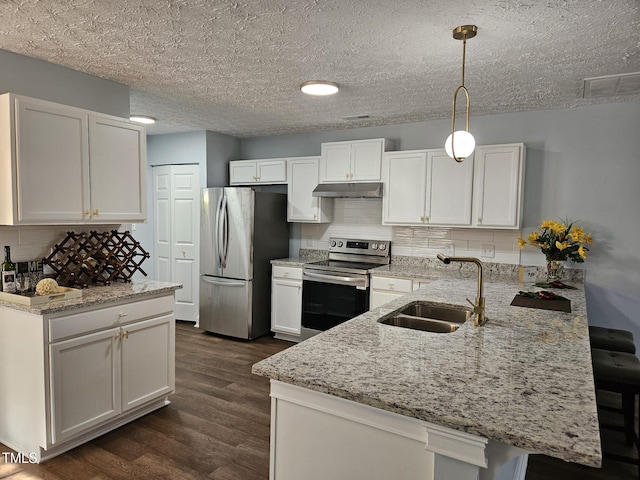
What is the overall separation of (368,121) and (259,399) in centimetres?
293

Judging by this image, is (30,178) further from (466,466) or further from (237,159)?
(237,159)

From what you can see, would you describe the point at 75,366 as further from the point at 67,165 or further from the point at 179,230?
the point at 179,230

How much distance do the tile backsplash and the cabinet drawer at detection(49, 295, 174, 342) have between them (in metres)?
2.37

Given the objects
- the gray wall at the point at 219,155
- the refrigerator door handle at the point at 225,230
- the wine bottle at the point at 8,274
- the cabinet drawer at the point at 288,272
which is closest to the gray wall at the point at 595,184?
the cabinet drawer at the point at 288,272

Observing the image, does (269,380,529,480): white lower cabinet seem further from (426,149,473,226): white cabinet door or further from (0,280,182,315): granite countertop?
(426,149,473,226): white cabinet door

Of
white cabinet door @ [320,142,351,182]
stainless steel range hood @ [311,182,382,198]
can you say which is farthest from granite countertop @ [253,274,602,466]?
white cabinet door @ [320,142,351,182]

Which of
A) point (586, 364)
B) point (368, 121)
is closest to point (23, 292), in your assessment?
point (586, 364)

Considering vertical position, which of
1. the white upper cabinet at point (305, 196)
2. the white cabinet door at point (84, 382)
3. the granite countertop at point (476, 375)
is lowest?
the white cabinet door at point (84, 382)

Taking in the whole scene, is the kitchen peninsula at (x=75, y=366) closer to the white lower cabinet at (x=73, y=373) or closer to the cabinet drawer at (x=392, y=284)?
the white lower cabinet at (x=73, y=373)

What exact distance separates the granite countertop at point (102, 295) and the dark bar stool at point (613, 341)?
118 inches

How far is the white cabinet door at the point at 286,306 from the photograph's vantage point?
464cm

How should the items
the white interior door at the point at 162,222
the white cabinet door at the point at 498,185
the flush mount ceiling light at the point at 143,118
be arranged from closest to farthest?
the white cabinet door at the point at 498,185 < the flush mount ceiling light at the point at 143,118 < the white interior door at the point at 162,222

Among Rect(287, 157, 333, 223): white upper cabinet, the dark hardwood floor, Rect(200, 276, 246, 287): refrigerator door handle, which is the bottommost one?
the dark hardwood floor

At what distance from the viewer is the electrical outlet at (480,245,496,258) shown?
4.12 metres
